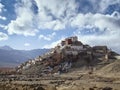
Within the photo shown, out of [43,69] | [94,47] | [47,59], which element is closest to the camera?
[43,69]

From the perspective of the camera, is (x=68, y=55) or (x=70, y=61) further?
(x=68, y=55)

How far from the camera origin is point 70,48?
137250 millimetres

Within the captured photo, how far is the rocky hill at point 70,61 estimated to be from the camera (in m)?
119

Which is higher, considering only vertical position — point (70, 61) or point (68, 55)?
point (68, 55)

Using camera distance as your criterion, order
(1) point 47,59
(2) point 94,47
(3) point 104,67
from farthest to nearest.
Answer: (2) point 94,47
(1) point 47,59
(3) point 104,67

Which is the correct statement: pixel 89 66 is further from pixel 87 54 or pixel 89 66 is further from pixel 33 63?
pixel 33 63

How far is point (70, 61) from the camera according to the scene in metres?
124

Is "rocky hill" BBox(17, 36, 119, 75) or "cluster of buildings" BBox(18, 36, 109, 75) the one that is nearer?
"rocky hill" BBox(17, 36, 119, 75)

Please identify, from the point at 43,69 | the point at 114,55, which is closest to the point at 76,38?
the point at 114,55

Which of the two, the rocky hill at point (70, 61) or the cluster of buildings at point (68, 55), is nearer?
the rocky hill at point (70, 61)

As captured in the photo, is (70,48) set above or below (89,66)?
above

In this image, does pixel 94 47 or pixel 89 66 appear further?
pixel 94 47

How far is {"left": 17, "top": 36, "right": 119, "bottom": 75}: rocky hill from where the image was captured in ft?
390

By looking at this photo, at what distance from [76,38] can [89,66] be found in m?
38.2
